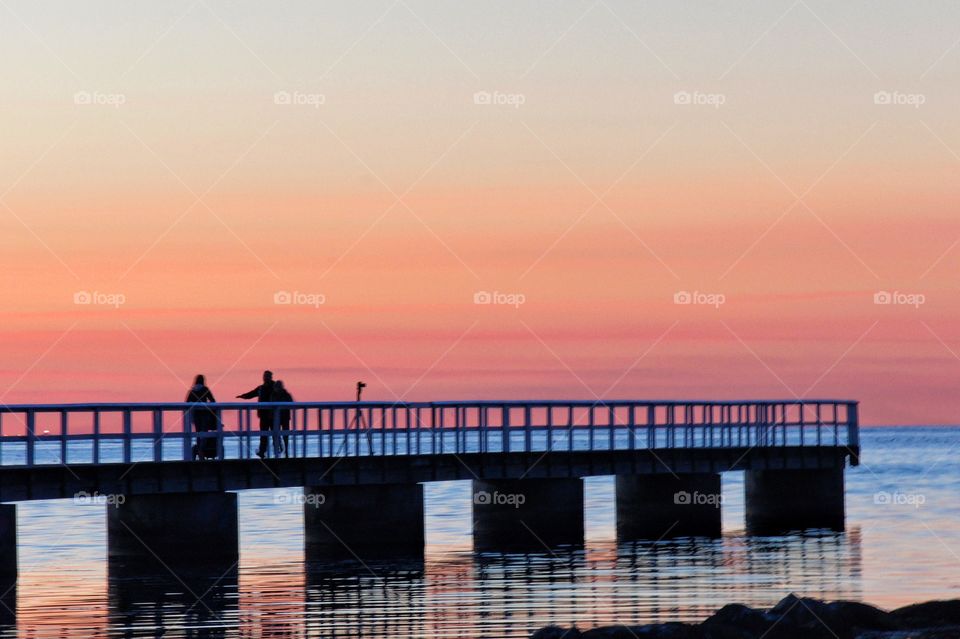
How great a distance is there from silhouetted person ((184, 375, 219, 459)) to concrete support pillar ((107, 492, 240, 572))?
0.92m

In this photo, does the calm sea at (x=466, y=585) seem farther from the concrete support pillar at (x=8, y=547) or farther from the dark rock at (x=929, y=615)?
the dark rock at (x=929, y=615)

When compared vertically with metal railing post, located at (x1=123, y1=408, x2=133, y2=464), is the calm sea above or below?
below

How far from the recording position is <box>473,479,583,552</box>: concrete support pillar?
128 ft

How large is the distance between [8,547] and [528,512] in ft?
43.9

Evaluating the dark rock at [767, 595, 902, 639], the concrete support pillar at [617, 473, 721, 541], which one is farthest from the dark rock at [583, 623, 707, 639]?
the concrete support pillar at [617, 473, 721, 541]

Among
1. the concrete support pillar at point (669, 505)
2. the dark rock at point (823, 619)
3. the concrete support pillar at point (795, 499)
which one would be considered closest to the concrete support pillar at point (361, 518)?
the concrete support pillar at point (669, 505)

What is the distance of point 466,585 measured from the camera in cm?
2948

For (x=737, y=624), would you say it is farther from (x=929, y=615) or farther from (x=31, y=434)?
(x=31, y=434)

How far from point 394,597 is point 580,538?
1284 cm

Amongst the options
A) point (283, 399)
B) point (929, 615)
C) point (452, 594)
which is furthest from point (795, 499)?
point (929, 615)

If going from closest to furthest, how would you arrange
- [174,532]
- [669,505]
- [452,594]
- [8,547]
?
[452,594] < [8,547] < [174,532] < [669,505]

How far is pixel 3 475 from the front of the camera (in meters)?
29.2

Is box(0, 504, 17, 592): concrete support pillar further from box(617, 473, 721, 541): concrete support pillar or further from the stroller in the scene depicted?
box(617, 473, 721, 541): concrete support pillar

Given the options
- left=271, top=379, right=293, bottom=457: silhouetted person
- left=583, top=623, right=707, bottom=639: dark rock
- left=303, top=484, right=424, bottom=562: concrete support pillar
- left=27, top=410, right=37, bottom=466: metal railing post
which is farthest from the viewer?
left=303, top=484, right=424, bottom=562: concrete support pillar
